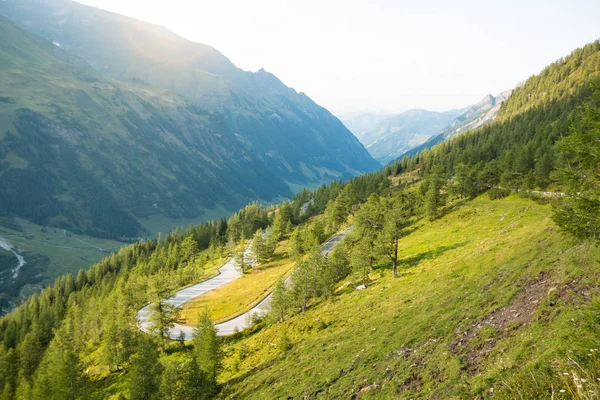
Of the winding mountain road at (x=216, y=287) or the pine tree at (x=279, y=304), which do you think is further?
the winding mountain road at (x=216, y=287)

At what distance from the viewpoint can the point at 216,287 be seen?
109000mm

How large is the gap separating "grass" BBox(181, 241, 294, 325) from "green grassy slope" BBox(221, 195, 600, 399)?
29696 millimetres

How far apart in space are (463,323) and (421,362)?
5453 millimetres

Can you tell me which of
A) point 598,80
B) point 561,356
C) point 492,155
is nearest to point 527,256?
point 561,356

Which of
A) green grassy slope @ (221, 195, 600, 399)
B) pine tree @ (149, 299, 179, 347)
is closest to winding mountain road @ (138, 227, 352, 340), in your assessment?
pine tree @ (149, 299, 179, 347)

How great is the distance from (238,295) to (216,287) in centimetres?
2081

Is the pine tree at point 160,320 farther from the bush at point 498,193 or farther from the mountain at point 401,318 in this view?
the bush at point 498,193

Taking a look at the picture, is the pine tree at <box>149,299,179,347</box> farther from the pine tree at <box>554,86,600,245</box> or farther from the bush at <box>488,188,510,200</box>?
the bush at <box>488,188,510,200</box>

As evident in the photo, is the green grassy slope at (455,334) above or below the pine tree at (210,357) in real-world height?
above

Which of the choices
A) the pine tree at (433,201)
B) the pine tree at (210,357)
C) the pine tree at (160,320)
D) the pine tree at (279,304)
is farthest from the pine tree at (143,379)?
the pine tree at (433,201)

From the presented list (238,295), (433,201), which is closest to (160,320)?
(238,295)

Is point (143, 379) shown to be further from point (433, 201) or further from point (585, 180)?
point (433, 201)

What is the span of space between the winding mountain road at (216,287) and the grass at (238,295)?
244cm

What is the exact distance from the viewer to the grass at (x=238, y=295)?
269 feet
